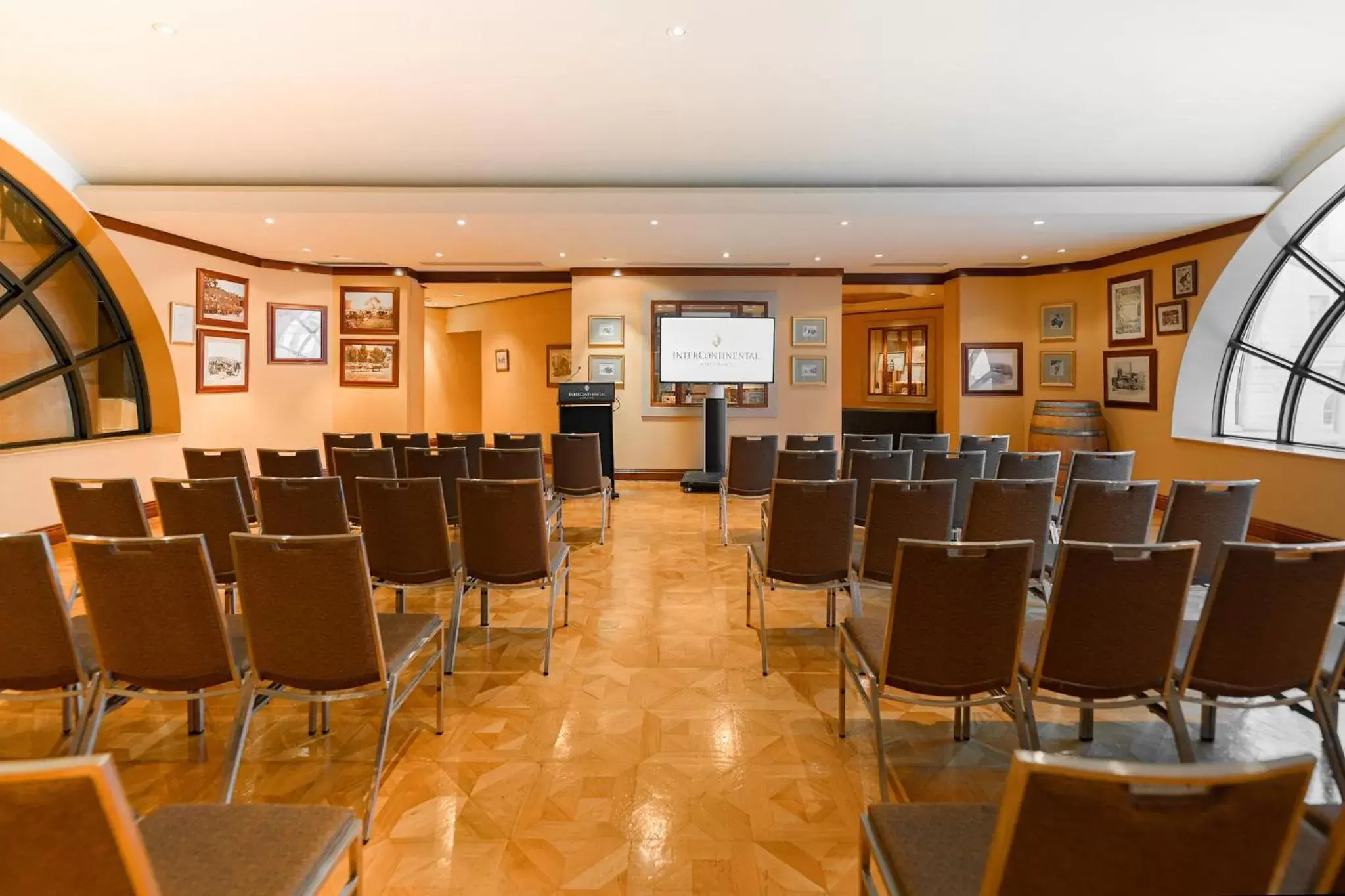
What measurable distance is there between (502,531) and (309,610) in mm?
1124

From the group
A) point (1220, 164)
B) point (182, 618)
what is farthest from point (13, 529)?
point (1220, 164)

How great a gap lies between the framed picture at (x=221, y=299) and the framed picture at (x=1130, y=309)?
10904mm

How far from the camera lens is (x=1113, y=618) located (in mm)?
2012

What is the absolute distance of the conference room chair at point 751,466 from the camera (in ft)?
18.7

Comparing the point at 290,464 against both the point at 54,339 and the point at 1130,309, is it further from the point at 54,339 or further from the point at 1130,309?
the point at 1130,309

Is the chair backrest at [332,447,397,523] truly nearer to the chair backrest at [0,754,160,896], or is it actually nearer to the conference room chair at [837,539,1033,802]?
the conference room chair at [837,539,1033,802]

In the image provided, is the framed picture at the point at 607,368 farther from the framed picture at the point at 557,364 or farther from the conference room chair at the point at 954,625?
the conference room chair at the point at 954,625

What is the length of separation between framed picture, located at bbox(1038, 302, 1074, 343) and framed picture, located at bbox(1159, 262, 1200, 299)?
5.27ft

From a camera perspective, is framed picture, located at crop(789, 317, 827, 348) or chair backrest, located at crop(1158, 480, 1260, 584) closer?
chair backrest, located at crop(1158, 480, 1260, 584)

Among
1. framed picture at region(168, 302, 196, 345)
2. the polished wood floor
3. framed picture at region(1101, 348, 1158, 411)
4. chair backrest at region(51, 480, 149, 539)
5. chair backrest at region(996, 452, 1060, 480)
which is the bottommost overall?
the polished wood floor

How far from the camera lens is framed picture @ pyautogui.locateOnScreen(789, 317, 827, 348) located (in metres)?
9.64

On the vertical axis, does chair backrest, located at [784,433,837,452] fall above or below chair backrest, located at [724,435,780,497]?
above

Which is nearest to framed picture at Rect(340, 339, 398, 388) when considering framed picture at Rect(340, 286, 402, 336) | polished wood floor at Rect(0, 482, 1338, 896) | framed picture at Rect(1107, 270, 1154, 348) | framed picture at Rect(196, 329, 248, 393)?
framed picture at Rect(340, 286, 402, 336)

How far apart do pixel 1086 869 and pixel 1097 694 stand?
1396 mm
